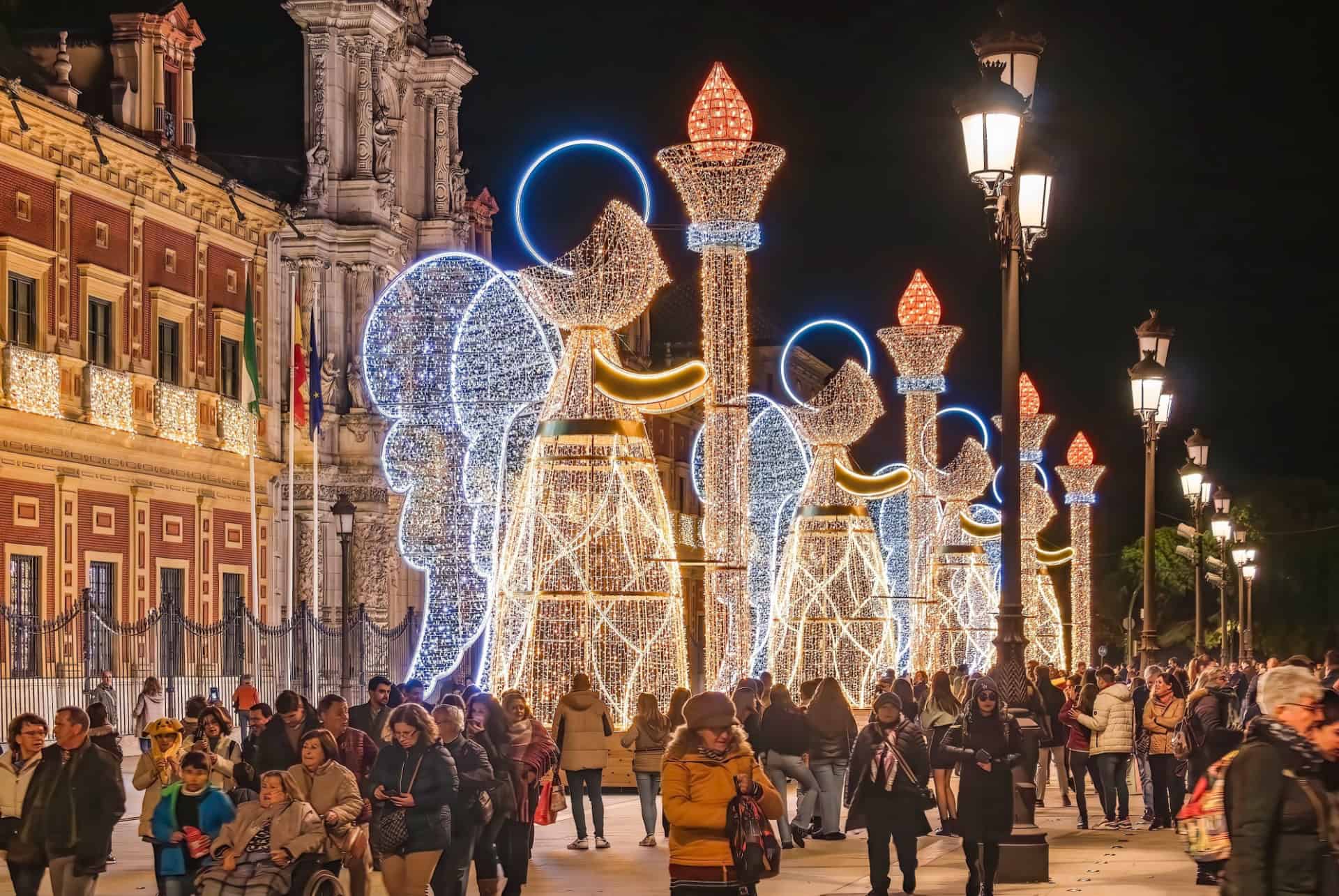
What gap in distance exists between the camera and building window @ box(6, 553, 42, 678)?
2900cm

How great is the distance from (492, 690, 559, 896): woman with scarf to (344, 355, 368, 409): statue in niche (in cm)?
2680

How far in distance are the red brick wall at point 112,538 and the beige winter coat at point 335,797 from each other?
72.5 feet

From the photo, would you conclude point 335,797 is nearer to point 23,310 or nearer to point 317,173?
point 23,310

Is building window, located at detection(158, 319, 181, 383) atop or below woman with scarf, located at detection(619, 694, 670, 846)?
atop

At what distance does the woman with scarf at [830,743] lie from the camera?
19.8 meters

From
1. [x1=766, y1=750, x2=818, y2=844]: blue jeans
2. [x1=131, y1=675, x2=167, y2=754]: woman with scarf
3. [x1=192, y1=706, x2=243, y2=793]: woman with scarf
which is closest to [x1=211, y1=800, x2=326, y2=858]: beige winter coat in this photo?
[x1=192, y1=706, x2=243, y2=793]: woman with scarf

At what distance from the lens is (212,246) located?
126 ft

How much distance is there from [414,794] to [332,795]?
2.46ft

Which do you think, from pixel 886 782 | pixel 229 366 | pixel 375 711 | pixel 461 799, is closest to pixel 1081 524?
pixel 229 366

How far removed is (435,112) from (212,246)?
11.1 meters

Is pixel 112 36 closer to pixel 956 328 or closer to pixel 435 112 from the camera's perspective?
pixel 435 112

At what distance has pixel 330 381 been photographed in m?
42.8

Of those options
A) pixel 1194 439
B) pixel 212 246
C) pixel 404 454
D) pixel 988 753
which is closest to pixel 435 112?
pixel 212 246

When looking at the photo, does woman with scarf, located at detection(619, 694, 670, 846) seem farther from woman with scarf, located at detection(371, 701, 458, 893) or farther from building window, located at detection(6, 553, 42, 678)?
building window, located at detection(6, 553, 42, 678)
